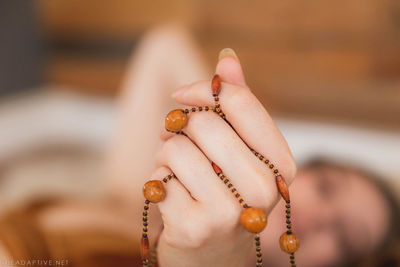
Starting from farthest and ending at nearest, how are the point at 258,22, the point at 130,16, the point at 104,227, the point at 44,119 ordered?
the point at 44,119 → the point at 130,16 → the point at 258,22 → the point at 104,227

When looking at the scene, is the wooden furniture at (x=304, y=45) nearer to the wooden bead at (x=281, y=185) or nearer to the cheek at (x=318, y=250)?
the cheek at (x=318, y=250)

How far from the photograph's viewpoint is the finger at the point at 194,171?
32 centimetres

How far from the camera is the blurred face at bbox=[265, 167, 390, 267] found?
81cm

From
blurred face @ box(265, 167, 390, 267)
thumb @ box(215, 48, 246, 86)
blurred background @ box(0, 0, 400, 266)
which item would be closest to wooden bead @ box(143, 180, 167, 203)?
thumb @ box(215, 48, 246, 86)

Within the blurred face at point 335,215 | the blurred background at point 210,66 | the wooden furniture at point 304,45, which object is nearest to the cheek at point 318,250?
the blurred face at point 335,215

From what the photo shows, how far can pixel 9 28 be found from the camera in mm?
1680

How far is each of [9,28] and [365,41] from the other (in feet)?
4.34

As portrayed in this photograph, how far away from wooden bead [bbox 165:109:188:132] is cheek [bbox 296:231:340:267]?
56cm

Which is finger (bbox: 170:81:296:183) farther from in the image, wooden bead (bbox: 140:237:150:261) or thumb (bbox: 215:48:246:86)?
wooden bead (bbox: 140:237:150:261)

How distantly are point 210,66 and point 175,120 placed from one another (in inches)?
41.2

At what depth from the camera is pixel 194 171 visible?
1.07 feet

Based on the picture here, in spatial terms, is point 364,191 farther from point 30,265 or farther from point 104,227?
point 30,265

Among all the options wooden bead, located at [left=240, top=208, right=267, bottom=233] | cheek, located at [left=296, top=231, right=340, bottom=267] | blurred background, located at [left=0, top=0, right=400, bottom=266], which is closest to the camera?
wooden bead, located at [left=240, top=208, right=267, bottom=233]

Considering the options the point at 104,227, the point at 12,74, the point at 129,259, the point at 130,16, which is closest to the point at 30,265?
the point at 129,259
